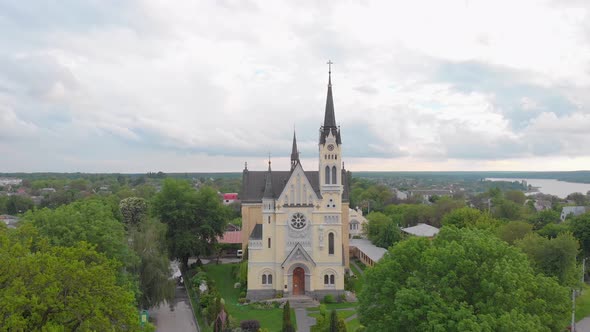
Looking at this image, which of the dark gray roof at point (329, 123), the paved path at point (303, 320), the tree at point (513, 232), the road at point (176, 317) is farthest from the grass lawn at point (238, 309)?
the tree at point (513, 232)

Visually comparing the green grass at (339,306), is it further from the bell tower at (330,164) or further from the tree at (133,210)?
the tree at (133,210)

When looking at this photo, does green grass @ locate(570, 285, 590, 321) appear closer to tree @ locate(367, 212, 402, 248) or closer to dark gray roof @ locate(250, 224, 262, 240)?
tree @ locate(367, 212, 402, 248)

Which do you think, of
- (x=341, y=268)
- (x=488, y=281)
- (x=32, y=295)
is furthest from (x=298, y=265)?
(x=32, y=295)

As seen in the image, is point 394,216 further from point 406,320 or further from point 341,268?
point 406,320

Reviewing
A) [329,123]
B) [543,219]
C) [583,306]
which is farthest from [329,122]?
[543,219]

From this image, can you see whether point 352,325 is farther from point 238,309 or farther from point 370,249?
point 370,249

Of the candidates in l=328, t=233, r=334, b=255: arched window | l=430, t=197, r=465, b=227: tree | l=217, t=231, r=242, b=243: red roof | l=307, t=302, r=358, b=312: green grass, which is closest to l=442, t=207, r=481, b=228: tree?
l=430, t=197, r=465, b=227: tree
